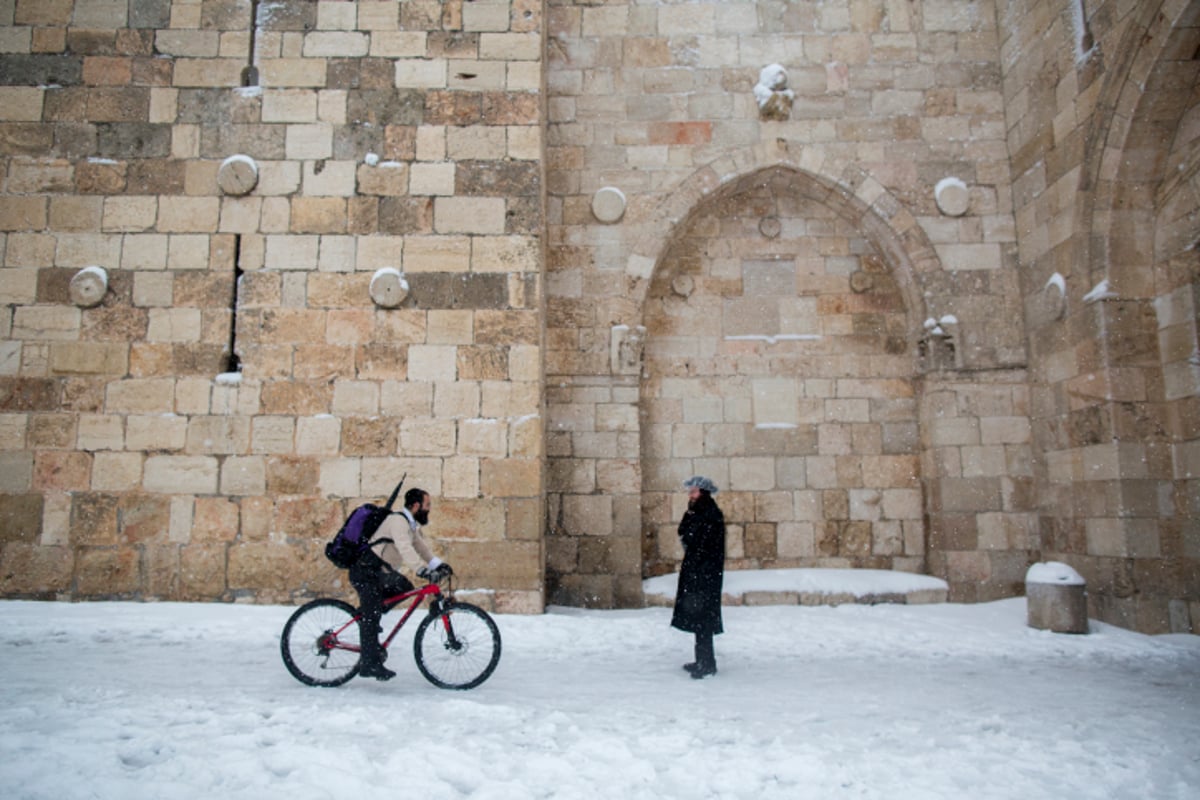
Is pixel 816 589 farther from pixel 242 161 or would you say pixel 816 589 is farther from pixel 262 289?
pixel 242 161

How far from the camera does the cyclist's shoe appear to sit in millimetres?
4547

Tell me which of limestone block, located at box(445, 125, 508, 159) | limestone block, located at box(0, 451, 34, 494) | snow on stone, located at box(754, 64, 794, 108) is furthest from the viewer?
snow on stone, located at box(754, 64, 794, 108)

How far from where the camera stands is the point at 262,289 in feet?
23.2

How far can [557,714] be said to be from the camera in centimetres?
396

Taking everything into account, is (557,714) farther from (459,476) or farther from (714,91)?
(714,91)

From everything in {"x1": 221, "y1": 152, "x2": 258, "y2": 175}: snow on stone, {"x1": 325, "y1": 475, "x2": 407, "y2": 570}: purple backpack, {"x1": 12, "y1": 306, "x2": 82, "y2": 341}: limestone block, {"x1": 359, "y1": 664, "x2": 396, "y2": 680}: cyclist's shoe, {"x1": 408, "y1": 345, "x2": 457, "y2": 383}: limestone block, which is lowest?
{"x1": 359, "y1": 664, "x2": 396, "y2": 680}: cyclist's shoe

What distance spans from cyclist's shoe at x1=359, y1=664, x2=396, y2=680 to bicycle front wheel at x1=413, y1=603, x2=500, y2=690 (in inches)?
7.2

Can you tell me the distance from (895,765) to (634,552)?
15.2 ft

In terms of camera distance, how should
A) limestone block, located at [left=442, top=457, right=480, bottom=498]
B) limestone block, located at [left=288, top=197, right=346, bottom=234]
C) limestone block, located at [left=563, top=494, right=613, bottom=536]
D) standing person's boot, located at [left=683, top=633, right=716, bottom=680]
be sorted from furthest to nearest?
limestone block, located at [left=563, top=494, right=613, bottom=536] < limestone block, located at [left=288, top=197, right=346, bottom=234] < limestone block, located at [left=442, top=457, right=480, bottom=498] < standing person's boot, located at [left=683, top=633, right=716, bottom=680]

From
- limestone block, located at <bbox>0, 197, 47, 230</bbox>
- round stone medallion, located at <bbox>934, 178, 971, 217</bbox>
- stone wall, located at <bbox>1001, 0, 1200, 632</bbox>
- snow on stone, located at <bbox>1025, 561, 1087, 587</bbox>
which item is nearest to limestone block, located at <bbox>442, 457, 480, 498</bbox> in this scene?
limestone block, located at <bbox>0, 197, 47, 230</bbox>

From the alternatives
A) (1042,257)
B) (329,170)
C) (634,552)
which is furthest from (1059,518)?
(329,170)

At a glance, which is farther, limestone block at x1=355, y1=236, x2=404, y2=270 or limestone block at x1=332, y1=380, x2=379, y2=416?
limestone block at x1=355, y1=236, x2=404, y2=270

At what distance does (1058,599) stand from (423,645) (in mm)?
5273

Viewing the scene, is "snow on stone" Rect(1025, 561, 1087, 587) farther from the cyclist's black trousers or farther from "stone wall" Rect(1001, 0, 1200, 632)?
the cyclist's black trousers
